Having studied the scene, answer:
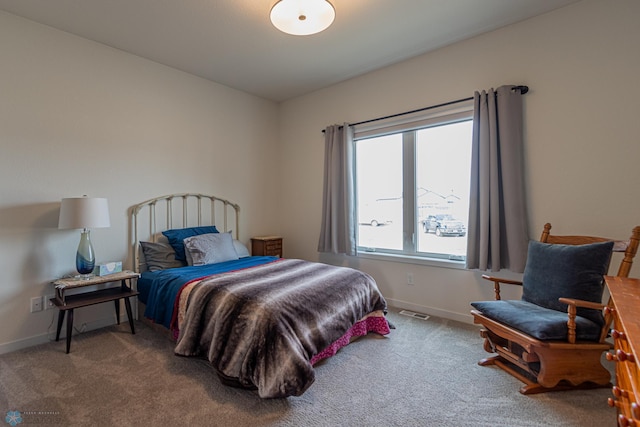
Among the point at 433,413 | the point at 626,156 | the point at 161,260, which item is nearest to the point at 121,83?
the point at 161,260

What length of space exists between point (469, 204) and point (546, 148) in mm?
→ 751

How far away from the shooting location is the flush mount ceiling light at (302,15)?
6.77 ft

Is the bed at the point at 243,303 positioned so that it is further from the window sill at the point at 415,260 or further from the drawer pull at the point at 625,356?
the drawer pull at the point at 625,356

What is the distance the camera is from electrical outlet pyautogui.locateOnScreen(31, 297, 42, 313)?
263 centimetres

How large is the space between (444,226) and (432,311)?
3.02 ft

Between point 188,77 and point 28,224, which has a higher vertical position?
point 188,77

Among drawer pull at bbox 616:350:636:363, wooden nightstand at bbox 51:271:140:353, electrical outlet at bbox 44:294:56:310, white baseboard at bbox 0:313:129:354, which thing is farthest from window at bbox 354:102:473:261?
electrical outlet at bbox 44:294:56:310

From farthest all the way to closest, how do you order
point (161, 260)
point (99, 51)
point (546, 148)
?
point (161, 260) → point (99, 51) → point (546, 148)

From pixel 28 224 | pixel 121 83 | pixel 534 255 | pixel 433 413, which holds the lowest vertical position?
pixel 433 413

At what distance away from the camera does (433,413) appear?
1.74 m

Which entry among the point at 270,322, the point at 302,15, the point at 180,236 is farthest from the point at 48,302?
the point at 302,15

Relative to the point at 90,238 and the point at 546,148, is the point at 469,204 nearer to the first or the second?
the point at 546,148

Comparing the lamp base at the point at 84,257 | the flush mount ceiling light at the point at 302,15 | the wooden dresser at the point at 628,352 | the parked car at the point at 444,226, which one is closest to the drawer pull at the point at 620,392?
the wooden dresser at the point at 628,352

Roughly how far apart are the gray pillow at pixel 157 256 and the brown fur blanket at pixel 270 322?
94 centimetres
